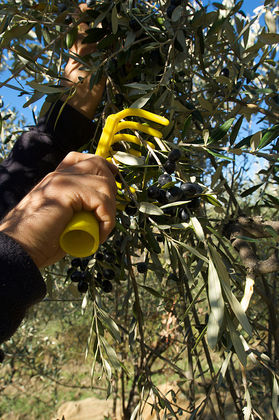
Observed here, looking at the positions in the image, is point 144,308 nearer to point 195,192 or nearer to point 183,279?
point 183,279

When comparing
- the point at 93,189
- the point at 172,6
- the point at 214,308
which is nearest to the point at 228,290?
the point at 214,308

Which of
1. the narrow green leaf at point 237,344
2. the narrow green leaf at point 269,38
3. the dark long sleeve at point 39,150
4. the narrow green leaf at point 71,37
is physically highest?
the narrow green leaf at point 71,37

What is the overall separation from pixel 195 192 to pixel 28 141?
2.62ft

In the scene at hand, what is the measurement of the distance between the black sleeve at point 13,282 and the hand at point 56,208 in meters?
0.02

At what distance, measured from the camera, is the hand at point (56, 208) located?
2.24 ft

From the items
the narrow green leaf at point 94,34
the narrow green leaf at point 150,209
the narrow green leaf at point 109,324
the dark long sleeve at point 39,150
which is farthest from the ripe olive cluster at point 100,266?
the narrow green leaf at point 94,34

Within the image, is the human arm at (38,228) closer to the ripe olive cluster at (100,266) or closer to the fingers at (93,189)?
the fingers at (93,189)

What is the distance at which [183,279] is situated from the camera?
1.22 meters

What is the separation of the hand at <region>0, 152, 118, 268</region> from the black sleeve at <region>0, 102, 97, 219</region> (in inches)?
21.3

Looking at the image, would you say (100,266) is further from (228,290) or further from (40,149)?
(228,290)

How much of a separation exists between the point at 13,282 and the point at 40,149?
2.39 feet

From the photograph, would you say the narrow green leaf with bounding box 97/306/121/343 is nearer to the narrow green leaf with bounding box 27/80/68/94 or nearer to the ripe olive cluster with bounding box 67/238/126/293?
the ripe olive cluster with bounding box 67/238/126/293

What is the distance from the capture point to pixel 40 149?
4.24ft

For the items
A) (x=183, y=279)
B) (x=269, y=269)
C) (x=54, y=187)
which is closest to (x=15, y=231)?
(x=54, y=187)
